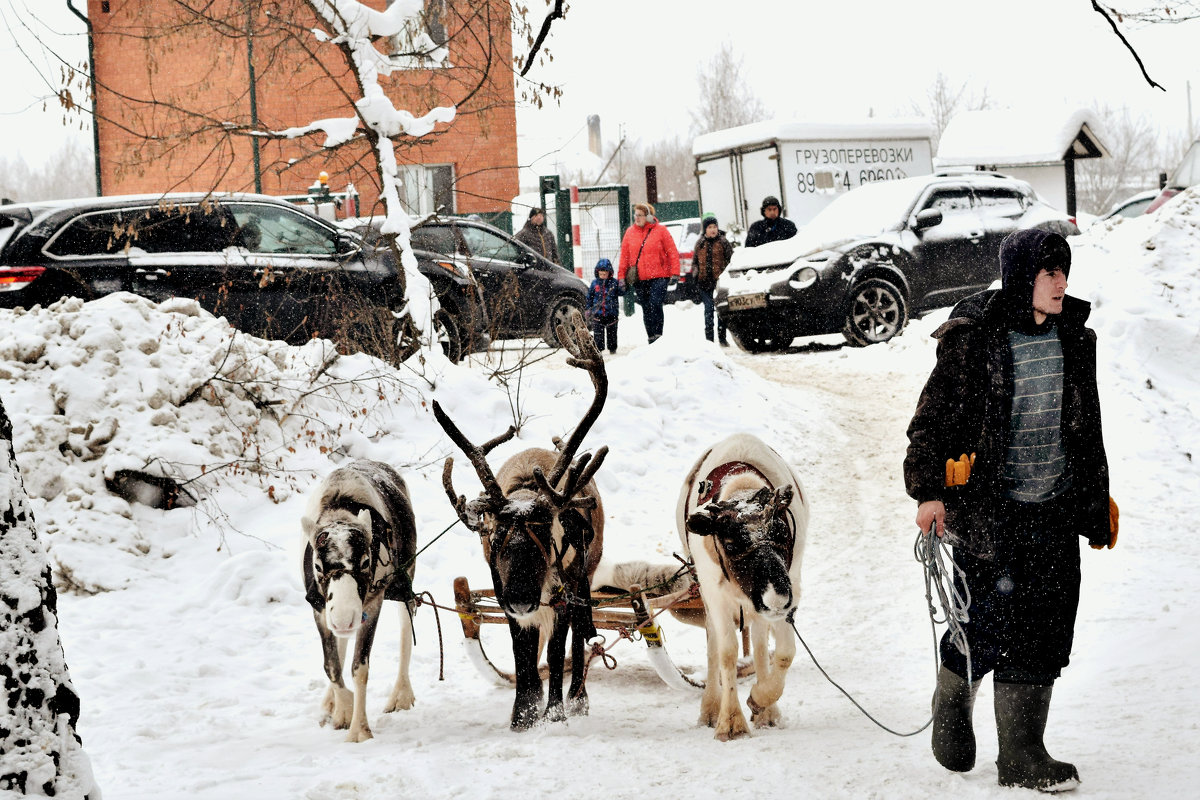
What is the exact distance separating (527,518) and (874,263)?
420 inches

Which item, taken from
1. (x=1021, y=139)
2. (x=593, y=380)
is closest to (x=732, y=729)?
(x=593, y=380)

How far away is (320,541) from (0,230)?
7.01m

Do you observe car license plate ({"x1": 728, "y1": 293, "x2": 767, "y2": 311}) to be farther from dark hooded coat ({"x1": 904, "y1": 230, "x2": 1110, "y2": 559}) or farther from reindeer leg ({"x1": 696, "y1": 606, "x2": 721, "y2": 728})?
dark hooded coat ({"x1": 904, "y1": 230, "x2": 1110, "y2": 559})

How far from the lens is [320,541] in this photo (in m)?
5.16

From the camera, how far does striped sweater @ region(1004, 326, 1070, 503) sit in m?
4.22

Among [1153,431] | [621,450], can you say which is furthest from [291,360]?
[1153,431]

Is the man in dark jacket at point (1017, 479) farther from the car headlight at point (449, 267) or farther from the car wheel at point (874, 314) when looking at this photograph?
the car wheel at point (874, 314)

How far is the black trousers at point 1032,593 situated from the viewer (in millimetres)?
4168

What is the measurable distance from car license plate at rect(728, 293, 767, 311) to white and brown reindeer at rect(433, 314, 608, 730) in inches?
375

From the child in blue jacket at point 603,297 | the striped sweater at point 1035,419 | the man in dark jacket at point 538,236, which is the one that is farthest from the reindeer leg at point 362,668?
the man in dark jacket at point 538,236

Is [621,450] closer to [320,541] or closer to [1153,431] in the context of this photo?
[1153,431]

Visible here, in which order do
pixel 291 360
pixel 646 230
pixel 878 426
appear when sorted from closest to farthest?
pixel 291 360 < pixel 878 426 < pixel 646 230

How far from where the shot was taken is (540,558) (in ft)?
17.1

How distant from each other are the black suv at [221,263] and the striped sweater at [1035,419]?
22.8 feet
